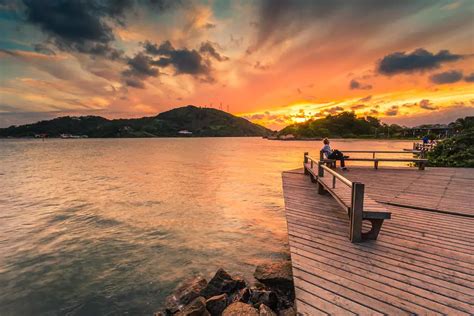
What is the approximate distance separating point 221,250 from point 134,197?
11.7 m

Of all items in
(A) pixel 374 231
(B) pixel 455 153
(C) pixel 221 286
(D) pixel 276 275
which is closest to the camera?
(A) pixel 374 231

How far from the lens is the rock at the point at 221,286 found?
6.47m

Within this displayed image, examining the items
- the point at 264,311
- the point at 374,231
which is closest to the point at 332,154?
the point at 374,231

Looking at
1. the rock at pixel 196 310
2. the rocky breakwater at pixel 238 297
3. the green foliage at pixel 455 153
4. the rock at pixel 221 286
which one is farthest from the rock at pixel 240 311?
the green foliage at pixel 455 153

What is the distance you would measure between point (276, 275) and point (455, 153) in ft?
79.2

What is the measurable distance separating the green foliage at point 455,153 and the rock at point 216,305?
22.9 metres

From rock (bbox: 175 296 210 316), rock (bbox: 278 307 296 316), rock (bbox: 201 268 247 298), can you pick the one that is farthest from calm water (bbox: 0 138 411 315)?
rock (bbox: 278 307 296 316)

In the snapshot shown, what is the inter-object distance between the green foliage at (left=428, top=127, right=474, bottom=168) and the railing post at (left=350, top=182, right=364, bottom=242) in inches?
796

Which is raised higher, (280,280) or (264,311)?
(264,311)

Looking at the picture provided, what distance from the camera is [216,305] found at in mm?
5672

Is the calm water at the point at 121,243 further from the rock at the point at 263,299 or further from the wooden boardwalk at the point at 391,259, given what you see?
the wooden boardwalk at the point at 391,259

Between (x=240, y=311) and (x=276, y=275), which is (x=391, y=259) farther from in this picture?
(x=240, y=311)

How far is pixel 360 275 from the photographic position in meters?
4.54

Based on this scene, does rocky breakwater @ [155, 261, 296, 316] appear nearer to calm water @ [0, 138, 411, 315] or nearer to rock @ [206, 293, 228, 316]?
rock @ [206, 293, 228, 316]
